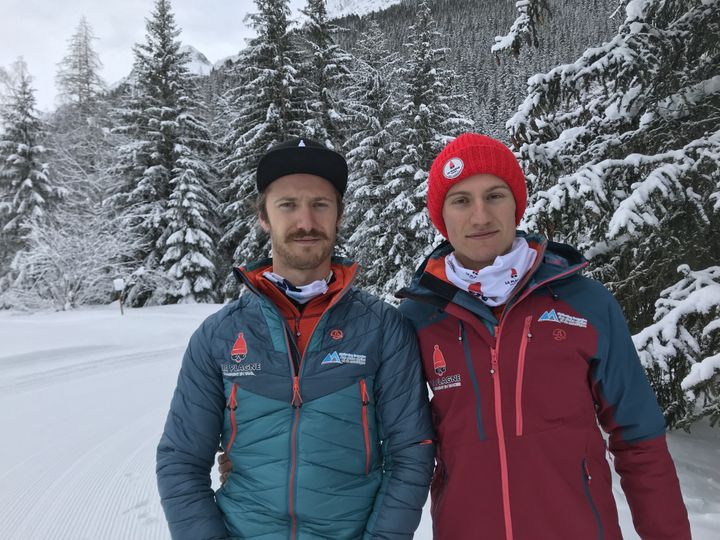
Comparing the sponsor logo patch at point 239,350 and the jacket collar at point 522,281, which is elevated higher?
the jacket collar at point 522,281

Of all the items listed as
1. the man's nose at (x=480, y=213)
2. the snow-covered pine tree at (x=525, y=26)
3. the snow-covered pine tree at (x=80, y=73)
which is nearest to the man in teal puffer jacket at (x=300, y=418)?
the man's nose at (x=480, y=213)

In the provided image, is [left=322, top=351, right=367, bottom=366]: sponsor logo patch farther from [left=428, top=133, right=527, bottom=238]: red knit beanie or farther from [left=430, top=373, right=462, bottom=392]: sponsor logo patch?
[left=428, top=133, right=527, bottom=238]: red knit beanie

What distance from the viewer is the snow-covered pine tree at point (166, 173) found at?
20766 millimetres

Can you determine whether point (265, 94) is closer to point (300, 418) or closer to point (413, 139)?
point (413, 139)

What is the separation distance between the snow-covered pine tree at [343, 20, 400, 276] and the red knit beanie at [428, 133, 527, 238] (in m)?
15.0

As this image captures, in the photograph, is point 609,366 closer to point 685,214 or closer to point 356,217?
point 685,214

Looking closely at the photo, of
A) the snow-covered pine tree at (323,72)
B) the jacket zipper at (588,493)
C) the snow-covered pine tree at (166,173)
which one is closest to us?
the jacket zipper at (588,493)

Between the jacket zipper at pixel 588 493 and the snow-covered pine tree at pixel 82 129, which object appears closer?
the jacket zipper at pixel 588 493

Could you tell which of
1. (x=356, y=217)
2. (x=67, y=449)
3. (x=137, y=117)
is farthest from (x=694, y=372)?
(x=137, y=117)

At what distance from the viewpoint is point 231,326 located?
2027 mm

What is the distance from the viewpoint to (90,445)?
5270 millimetres

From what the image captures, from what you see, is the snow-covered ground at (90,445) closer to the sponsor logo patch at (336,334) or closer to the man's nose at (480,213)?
the sponsor logo patch at (336,334)

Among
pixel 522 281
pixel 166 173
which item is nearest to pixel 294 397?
pixel 522 281

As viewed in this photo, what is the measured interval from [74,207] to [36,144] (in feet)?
14.0
